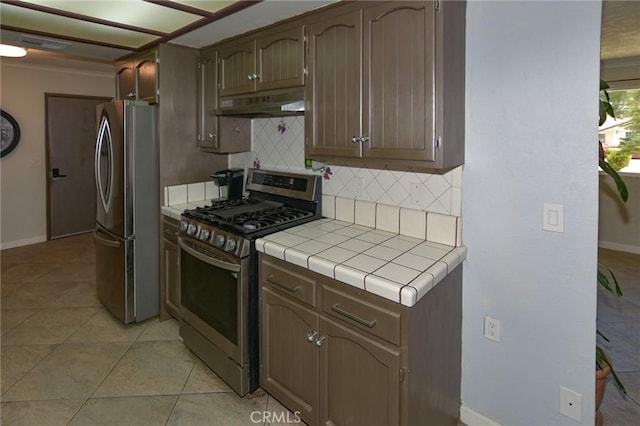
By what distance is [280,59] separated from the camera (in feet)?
7.78

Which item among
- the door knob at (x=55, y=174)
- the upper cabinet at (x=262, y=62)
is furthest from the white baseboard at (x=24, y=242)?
the upper cabinet at (x=262, y=62)

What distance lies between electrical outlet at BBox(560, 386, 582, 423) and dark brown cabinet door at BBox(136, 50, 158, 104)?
3137 mm

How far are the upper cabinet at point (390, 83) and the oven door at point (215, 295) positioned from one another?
0.85 metres

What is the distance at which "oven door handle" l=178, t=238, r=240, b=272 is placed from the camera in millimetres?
2164

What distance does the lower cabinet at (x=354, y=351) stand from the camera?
155 cm

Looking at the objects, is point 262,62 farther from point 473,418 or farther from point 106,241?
point 473,418

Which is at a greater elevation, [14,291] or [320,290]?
[320,290]

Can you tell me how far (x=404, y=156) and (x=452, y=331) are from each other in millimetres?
899

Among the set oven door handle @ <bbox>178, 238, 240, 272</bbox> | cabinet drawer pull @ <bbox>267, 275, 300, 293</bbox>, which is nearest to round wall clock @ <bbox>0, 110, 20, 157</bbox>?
oven door handle @ <bbox>178, 238, 240, 272</bbox>

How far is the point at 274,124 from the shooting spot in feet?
9.93

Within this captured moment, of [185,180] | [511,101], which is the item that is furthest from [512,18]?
[185,180]

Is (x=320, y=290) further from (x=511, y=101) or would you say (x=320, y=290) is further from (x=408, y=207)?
(x=511, y=101)

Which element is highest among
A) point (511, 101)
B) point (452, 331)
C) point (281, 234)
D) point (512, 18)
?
point (512, 18)

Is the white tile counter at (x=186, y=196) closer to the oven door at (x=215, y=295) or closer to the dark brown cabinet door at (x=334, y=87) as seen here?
the oven door at (x=215, y=295)
